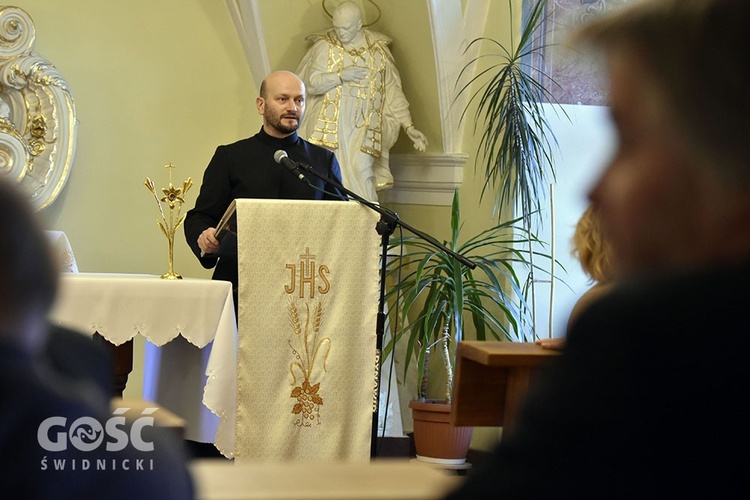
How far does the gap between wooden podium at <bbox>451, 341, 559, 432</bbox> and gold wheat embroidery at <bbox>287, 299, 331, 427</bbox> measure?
2085 mm

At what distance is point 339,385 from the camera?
427 cm

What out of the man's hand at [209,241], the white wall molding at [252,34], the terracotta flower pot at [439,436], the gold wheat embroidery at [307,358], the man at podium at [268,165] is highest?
the white wall molding at [252,34]

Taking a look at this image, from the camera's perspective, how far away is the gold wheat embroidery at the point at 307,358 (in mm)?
4238

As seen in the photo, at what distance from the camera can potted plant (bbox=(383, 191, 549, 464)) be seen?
5.39m

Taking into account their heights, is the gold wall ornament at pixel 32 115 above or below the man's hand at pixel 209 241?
above

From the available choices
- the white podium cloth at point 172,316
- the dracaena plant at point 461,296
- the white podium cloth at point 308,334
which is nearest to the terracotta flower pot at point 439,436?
the dracaena plant at point 461,296

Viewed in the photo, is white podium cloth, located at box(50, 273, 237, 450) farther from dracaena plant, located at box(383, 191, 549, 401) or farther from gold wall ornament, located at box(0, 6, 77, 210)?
gold wall ornament, located at box(0, 6, 77, 210)

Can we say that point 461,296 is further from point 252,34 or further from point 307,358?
point 252,34

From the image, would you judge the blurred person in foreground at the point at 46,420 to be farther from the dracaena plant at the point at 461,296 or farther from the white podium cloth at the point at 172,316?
the dracaena plant at the point at 461,296

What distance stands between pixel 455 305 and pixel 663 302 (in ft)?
16.6

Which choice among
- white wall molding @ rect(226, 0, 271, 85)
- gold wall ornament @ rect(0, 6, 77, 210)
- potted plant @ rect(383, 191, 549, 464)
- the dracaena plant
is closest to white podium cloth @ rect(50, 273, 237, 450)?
potted plant @ rect(383, 191, 549, 464)

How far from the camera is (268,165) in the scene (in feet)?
16.7

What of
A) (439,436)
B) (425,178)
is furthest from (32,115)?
(439,436)

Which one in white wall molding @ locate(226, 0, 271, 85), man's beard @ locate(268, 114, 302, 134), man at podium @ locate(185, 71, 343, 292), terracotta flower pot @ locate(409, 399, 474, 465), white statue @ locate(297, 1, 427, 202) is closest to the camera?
man at podium @ locate(185, 71, 343, 292)
